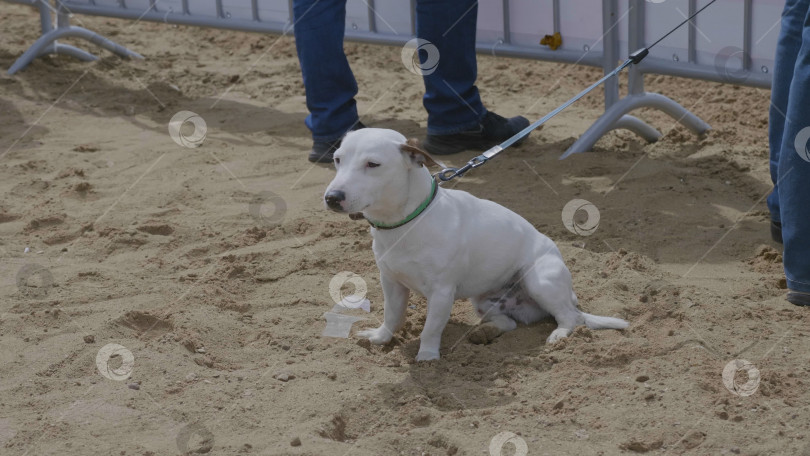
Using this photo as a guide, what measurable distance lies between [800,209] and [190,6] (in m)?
5.03

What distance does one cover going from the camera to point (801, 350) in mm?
3484

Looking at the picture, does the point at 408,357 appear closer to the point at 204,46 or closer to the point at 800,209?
the point at 800,209

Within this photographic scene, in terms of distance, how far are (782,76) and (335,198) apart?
221 centimetres

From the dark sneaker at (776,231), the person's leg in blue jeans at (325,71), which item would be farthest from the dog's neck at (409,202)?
the person's leg in blue jeans at (325,71)

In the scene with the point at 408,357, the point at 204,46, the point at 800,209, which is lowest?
the point at 204,46

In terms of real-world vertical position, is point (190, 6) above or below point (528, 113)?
above

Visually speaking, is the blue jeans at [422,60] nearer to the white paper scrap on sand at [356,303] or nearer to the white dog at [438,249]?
the white paper scrap on sand at [356,303]

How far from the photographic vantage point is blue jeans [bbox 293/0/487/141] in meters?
5.60

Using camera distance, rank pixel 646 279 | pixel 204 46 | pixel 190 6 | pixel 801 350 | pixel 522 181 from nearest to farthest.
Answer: pixel 801 350
pixel 646 279
pixel 522 181
pixel 190 6
pixel 204 46

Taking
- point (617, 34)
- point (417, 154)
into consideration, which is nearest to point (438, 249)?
point (417, 154)

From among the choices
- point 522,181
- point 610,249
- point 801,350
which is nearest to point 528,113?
point 522,181

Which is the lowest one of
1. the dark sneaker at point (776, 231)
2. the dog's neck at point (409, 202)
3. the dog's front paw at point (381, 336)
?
the dark sneaker at point (776, 231)

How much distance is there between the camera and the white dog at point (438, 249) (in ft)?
11.1

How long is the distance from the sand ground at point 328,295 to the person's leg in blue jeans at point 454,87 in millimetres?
180
